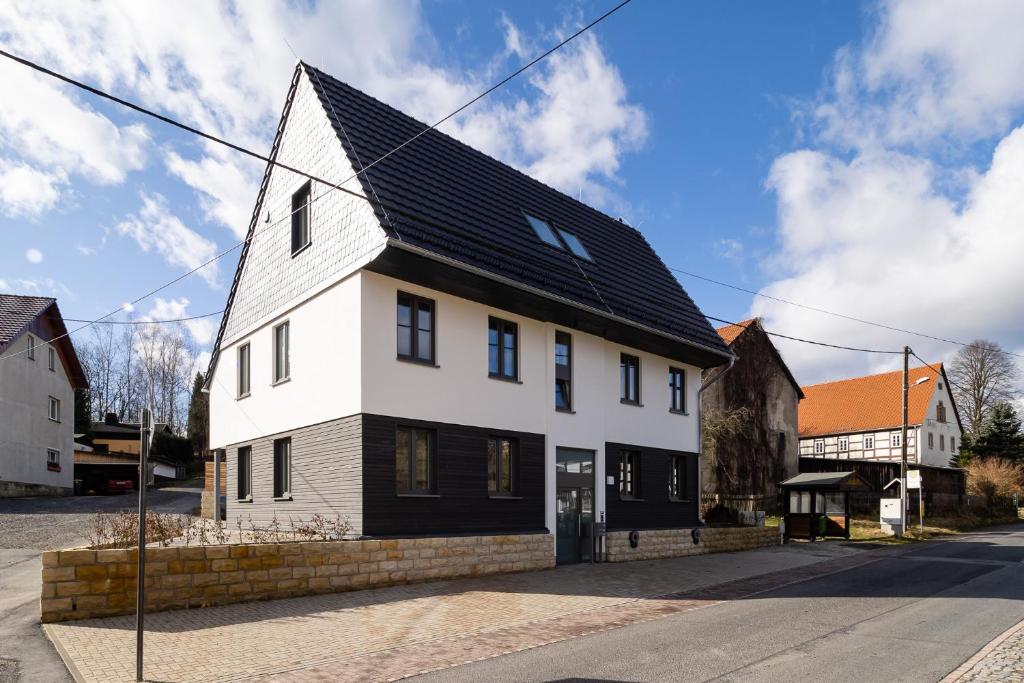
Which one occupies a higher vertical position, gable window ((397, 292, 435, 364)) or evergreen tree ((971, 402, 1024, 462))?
gable window ((397, 292, 435, 364))

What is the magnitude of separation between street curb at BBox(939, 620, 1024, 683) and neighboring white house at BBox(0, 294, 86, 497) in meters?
33.6

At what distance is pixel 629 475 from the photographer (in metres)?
20.4

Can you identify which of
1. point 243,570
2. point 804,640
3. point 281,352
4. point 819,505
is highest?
point 281,352

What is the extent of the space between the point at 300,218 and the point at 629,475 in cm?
1045

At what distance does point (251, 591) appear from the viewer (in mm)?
11656

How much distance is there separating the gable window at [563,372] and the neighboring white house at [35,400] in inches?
955

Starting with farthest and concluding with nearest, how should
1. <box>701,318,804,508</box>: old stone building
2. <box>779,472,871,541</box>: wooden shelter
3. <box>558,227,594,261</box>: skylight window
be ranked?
<box>701,318,804,508</box>: old stone building → <box>779,472,871,541</box>: wooden shelter → <box>558,227,594,261</box>: skylight window

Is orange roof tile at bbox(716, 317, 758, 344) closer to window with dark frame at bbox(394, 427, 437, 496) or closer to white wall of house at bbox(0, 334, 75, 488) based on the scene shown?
window with dark frame at bbox(394, 427, 437, 496)

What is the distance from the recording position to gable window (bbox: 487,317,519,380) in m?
16.8

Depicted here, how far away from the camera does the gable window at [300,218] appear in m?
17.3

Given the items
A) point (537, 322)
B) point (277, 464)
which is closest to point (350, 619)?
point (277, 464)

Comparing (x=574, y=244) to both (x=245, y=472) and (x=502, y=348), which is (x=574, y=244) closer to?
(x=502, y=348)

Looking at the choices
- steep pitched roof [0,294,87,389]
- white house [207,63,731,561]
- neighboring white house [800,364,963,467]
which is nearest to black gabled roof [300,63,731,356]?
white house [207,63,731,561]

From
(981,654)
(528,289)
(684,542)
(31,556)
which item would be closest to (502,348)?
(528,289)
